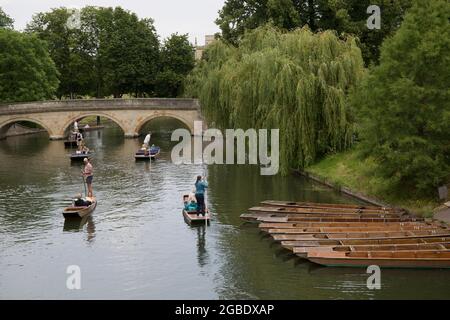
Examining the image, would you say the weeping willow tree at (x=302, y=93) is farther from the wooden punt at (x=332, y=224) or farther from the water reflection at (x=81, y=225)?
the water reflection at (x=81, y=225)

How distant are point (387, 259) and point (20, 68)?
5324 cm

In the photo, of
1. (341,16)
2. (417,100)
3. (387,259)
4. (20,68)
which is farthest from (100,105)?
(387,259)

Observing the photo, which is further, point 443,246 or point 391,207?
point 391,207

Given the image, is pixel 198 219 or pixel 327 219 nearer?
pixel 327 219

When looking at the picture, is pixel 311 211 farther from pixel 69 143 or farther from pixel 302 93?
pixel 69 143

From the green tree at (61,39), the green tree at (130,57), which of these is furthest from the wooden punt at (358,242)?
the green tree at (61,39)

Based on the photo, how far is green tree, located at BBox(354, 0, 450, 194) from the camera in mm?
21953

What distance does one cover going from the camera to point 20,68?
6175 centimetres

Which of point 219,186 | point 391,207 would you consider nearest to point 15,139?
point 219,186

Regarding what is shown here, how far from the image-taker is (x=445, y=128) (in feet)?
72.3

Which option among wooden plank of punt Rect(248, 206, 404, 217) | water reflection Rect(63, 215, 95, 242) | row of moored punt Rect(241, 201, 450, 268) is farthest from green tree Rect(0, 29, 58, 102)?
row of moored punt Rect(241, 201, 450, 268)

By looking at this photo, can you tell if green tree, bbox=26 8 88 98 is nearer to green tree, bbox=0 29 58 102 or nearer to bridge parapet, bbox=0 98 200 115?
green tree, bbox=0 29 58 102
